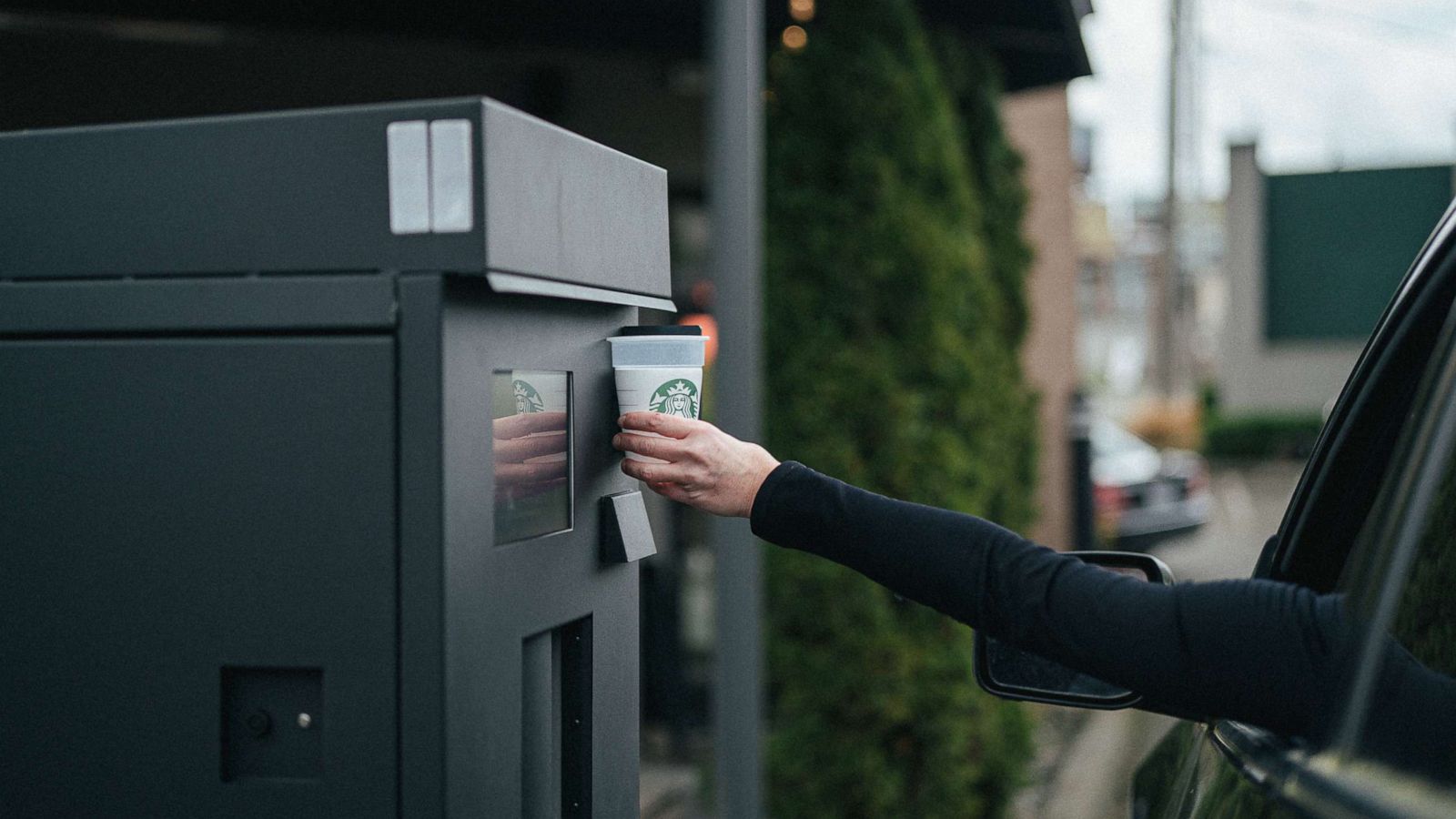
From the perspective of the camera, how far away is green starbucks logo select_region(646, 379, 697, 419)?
5.49 ft

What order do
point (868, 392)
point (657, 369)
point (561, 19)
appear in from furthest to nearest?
point (561, 19) → point (868, 392) → point (657, 369)

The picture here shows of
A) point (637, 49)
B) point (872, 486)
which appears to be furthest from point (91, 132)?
point (637, 49)

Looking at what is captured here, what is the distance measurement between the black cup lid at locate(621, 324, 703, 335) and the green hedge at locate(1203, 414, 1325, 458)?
26864mm

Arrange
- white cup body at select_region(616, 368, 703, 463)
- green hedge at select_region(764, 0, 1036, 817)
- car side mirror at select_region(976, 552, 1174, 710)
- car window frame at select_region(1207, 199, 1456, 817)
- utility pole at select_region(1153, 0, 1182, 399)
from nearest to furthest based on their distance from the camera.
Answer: car window frame at select_region(1207, 199, 1456, 817) < white cup body at select_region(616, 368, 703, 463) < car side mirror at select_region(976, 552, 1174, 710) < green hedge at select_region(764, 0, 1036, 817) < utility pole at select_region(1153, 0, 1182, 399)

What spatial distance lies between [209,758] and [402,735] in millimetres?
220

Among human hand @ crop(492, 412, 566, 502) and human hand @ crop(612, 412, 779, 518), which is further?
human hand @ crop(612, 412, 779, 518)

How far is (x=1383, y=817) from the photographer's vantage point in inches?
46.3

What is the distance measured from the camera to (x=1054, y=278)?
30.4 ft

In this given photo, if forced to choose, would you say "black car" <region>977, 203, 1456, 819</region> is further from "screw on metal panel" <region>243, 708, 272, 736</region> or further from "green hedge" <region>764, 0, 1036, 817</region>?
"green hedge" <region>764, 0, 1036, 817</region>

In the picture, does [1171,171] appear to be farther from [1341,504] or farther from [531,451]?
[531,451]

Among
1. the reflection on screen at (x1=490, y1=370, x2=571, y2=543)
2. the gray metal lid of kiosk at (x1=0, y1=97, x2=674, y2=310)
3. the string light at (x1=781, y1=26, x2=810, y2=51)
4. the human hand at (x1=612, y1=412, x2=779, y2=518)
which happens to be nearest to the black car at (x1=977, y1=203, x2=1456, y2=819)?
the human hand at (x1=612, y1=412, x2=779, y2=518)

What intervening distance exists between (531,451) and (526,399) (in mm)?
64

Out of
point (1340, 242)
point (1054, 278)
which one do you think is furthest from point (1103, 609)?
point (1340, 242)

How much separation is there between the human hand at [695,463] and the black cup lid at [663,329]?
0.11 m
